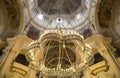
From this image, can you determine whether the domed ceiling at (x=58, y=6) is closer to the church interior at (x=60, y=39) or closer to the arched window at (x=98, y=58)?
the church interior at (x=60, y=39)

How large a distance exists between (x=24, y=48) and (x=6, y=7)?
125 inches

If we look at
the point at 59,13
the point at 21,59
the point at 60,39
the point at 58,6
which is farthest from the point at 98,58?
the point at 58,6

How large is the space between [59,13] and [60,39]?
915 centimetres

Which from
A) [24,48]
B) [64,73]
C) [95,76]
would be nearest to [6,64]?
[24,48]

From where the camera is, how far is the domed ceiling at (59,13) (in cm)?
2117

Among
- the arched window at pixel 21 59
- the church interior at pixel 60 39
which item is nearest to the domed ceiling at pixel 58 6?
the church interior at pixel 60 39

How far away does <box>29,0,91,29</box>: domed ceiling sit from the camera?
21.2m

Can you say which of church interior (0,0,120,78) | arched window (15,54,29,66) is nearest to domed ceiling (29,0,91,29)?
church interior (0,0,120,78)

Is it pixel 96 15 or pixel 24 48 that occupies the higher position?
pixel 96 15

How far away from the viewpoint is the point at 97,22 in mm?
18688

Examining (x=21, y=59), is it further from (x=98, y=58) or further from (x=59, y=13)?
(x=59, y=13)

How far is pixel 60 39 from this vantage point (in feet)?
46.1

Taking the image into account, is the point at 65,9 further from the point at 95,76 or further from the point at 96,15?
the point at 95,76

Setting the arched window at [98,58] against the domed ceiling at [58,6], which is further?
the domed ceiling at [58,6]
